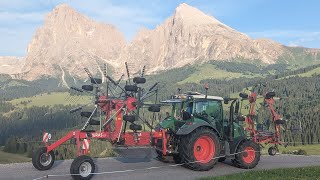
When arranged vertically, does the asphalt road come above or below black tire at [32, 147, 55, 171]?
below

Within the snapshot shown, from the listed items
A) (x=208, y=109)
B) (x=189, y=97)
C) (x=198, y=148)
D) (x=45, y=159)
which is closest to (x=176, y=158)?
(x=198, y=148)

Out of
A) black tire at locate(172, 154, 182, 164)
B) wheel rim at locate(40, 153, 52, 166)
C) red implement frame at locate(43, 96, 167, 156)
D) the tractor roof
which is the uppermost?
the tractor roof

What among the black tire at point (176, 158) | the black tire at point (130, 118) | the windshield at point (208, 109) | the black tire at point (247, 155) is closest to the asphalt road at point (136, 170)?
the black tire at point (247, 155)

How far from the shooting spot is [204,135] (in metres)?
17.8

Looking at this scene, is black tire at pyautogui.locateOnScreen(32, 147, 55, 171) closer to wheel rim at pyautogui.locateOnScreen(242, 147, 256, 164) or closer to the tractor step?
the tractor step

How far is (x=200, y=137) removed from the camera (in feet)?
58.3

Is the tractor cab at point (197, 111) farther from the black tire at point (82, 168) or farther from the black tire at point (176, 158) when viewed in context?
the black tire at point (82, 168)

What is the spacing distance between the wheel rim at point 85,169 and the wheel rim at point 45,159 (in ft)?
9.50

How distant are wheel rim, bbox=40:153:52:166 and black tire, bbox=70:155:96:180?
9.46ft

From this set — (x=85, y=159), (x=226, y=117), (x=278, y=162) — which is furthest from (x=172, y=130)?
(x=278, y=162)

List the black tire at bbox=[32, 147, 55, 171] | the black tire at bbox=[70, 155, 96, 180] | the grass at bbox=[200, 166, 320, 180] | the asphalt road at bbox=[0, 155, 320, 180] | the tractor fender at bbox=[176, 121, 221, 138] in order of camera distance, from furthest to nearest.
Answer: the tractor fender at bbox=[176, 121, 221, 138], the black tire at bbox=[32, 147, 55, 171], the asphalt road at bbox=[0, 155, 320, 180], the grass at bbox=[200, 166, 320, 180], the black tire at bbox=[70, 155, 96, 180]

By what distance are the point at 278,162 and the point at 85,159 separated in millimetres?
11618

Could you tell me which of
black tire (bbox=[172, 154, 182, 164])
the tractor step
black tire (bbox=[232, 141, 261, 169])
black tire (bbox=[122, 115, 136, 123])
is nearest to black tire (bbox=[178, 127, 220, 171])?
black tire (bbox=[232, 141, 261, 169])

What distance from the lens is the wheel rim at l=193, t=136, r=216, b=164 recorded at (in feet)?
58.7
